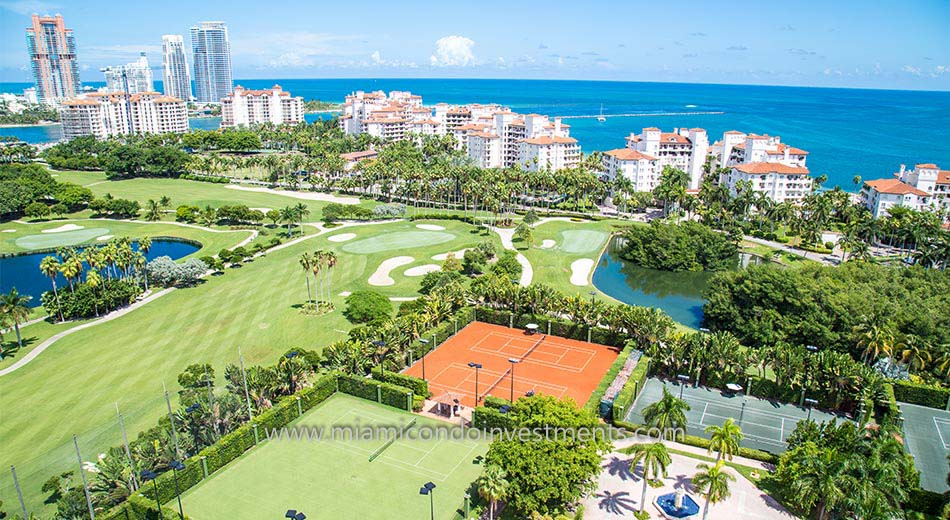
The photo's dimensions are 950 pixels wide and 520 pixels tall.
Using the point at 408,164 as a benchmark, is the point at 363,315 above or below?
below

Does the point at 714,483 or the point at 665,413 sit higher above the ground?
the point at 665,413

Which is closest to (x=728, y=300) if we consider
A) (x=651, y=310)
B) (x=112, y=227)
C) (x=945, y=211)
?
(x=651, y=310)

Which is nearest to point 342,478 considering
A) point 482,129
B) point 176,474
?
point 176,474

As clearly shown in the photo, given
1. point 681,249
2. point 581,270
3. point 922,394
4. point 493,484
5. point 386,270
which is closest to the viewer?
point 493,484

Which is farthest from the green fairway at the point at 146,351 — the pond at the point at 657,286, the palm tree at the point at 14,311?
the pond at the point at 657,286

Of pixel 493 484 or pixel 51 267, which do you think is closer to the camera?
pixel 493 484

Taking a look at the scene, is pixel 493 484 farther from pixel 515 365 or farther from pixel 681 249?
pixel 681 249

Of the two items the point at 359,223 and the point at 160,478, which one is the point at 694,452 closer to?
the point at 160,478
